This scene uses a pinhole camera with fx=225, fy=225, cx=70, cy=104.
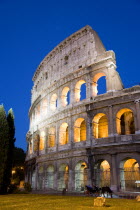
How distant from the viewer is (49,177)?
79.8ft

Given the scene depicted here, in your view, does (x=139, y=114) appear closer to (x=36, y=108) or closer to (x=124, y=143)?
(x=124, y=143)

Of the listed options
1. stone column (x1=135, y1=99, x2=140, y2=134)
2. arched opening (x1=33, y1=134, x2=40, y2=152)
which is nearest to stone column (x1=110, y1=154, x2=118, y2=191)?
stone column (x1=135, y1=99, x2=140, y2=134)

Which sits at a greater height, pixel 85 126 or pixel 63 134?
pixel 85 126

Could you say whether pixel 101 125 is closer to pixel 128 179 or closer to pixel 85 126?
pixel 85 126

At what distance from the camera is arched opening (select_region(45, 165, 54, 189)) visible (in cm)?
Result: 2379

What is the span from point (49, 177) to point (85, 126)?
6.76 m

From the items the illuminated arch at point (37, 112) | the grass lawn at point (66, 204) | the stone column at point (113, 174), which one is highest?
the illuminated arch at point (37, 112)

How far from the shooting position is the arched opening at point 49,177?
23788 mm

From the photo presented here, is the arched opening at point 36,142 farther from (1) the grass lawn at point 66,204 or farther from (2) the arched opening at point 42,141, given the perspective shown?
(1) the grass lawn at point 66,204

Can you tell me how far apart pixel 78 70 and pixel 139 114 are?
8.62 m

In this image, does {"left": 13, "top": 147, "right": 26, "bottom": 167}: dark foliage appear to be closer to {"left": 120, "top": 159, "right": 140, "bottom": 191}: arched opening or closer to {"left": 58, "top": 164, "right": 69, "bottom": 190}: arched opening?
{"left": 58, "top": 164, "right": 69, "bottom": 190}: arched opening

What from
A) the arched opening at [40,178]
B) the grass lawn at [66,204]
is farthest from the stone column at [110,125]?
the arched opening at [40,178]

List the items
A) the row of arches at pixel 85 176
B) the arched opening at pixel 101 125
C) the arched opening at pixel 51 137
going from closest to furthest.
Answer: the row of arches at pixel 85 176
the arched opening at pixel 101 125
the arched opening at pixel 51 137

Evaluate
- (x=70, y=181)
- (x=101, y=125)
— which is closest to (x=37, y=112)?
(x=101, y=125)
